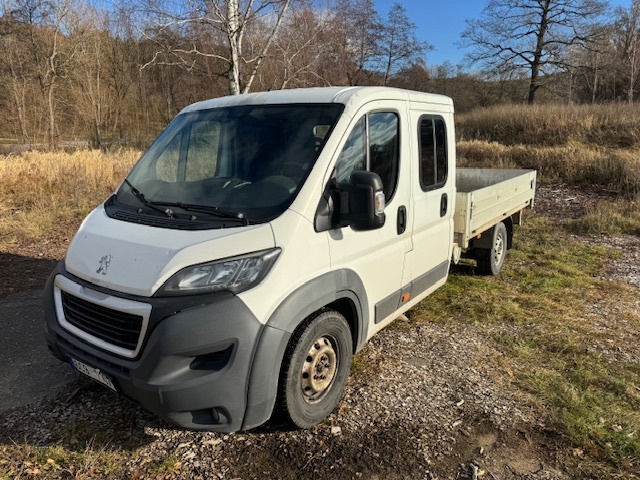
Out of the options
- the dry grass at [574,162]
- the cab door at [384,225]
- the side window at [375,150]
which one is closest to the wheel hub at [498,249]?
the cab door at [384,225]

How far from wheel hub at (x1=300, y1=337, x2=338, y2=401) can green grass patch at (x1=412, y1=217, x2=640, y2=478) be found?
1580 mm

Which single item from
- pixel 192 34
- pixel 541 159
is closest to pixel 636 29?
pixel 541 159

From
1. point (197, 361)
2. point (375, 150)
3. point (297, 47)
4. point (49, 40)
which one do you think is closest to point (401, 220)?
point (375, 150)

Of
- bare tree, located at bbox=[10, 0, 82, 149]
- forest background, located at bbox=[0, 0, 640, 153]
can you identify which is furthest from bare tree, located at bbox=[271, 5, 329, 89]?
bare tree, located at bbox=[10, 0, 82, 149]

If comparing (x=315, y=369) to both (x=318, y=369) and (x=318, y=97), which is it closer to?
(x=318, y=369)

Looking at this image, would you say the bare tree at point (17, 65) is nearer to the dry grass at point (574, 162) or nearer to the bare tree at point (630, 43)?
the dry grass at point (574, 162)

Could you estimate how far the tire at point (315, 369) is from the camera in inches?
106

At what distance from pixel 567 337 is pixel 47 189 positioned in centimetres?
1061

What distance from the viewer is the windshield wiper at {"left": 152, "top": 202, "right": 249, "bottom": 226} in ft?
8.64

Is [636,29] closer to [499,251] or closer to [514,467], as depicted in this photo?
[499,251]

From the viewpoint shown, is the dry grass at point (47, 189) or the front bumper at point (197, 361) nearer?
the front bumper at point (197, 361)

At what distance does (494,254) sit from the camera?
244 inches

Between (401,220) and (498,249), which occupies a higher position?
(401,220)

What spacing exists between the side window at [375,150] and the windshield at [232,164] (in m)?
0.20
